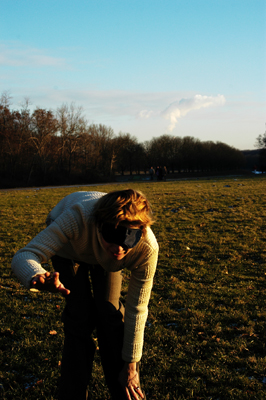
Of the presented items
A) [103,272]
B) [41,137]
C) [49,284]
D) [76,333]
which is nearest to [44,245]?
[49,284]

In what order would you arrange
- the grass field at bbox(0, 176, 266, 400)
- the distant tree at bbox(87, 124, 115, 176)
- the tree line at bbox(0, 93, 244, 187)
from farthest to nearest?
the distant tree at bbox(87, 124, 115, 176) → the tree line at bbox(0, 93, 244, 187) → the grass field at bbox(0, 176, 266, 400)

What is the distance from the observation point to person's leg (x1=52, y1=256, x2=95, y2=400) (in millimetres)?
2574

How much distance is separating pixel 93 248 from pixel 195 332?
7.81ft

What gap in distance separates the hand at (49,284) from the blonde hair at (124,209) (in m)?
0.53

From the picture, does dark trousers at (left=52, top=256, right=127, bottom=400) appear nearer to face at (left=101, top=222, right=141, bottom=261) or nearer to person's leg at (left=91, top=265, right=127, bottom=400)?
person's leg at (left=91, top=265, right=127, bottom=400)

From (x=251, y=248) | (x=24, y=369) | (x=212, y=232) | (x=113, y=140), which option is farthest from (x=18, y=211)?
(x=113, y=140)

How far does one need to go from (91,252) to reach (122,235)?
0.52 metres

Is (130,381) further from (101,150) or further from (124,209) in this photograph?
(101,150)

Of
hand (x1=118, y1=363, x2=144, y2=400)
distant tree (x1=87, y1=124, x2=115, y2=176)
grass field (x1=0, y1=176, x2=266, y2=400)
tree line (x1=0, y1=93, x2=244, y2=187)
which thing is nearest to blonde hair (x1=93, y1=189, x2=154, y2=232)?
hand (x1=118, y1=363, x2=144, y2=400)

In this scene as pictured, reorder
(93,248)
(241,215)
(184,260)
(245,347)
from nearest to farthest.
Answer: (93,248), (245,347), (184,260), (241,215)

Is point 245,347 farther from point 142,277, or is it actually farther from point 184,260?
point 184,260

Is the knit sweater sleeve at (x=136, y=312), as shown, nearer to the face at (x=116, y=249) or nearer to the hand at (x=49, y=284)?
the face at (x=116, y=249)

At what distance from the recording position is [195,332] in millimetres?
4098

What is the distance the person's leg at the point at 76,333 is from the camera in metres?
2.57
